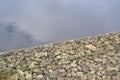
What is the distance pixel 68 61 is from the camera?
14539 mm

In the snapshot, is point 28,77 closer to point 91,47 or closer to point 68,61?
point 68,61

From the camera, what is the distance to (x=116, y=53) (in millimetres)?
14961

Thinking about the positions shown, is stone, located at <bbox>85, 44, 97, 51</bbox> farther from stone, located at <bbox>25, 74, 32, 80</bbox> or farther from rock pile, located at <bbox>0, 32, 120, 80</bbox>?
stone, located at <bbox>25, 74, 32, 80</bbox>

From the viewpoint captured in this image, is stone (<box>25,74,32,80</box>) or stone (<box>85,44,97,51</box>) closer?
stone (<box>25,74,32,80</box>)

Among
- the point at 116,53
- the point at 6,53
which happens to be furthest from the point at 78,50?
the point at 6,53

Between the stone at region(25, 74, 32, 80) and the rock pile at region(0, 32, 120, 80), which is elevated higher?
the rock pile at region(0, 32, 120, 80)

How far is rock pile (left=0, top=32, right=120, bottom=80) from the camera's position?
13836 millimetres

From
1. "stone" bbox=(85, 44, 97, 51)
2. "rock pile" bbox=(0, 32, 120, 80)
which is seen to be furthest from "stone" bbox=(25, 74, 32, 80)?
"stone" bbox=(85, 44, 97, 51)

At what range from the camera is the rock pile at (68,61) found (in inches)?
545

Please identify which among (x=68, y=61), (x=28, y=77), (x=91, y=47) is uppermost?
(x=91, y=47)

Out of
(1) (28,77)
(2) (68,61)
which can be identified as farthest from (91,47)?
(1) (28,77)

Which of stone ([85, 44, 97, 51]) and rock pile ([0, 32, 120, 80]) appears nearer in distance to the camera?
rock pile ([0, 32, 120, 80])

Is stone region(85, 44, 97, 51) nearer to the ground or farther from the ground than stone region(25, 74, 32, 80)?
farther from the ground

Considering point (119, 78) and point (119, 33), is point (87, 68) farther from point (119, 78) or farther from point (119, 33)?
point (119, 33)
